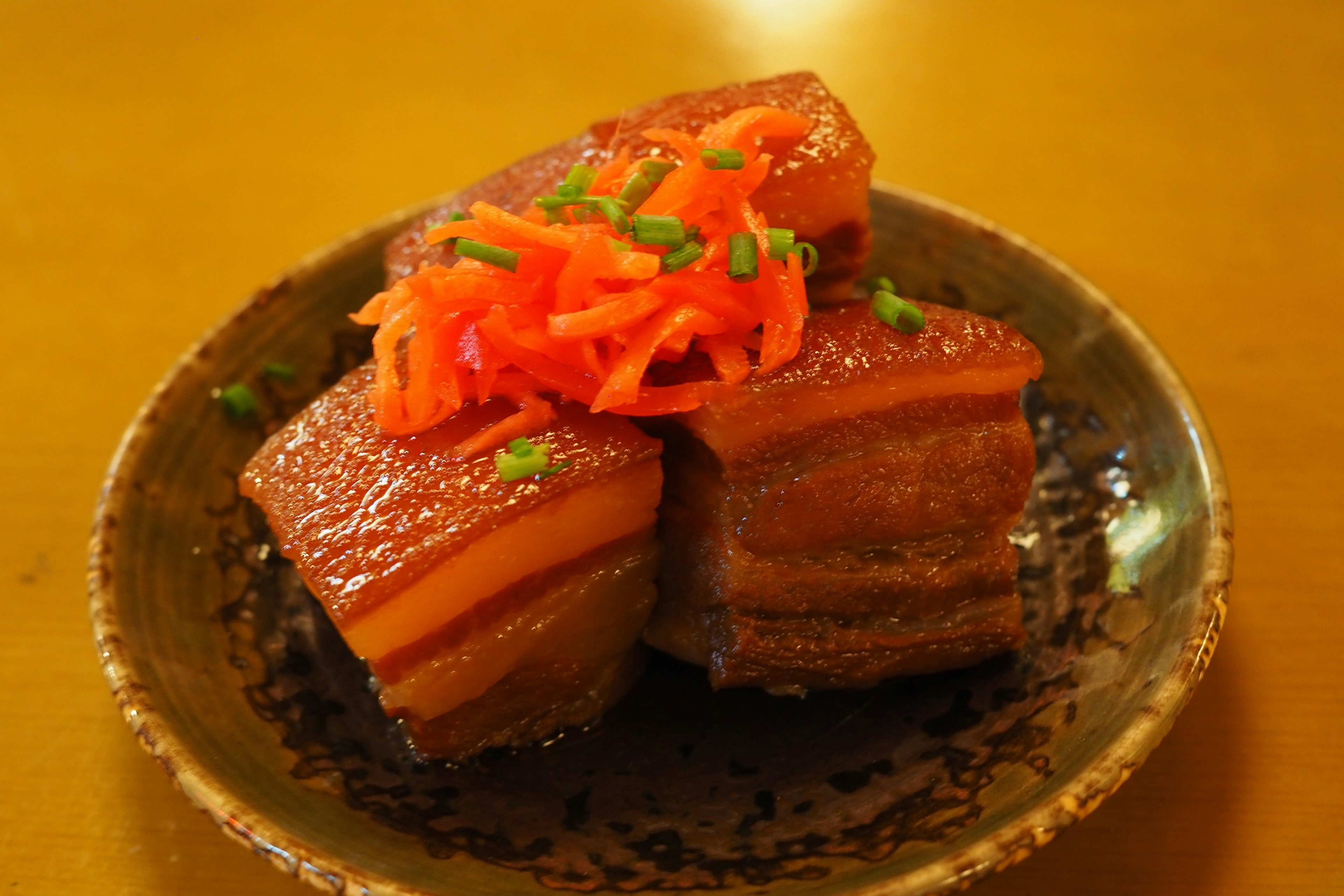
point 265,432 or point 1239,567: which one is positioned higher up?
point 265,432

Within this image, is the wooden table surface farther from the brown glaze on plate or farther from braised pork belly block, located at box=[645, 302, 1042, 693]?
braised pork belly block, located at box=[645, 302, 1042, 693]

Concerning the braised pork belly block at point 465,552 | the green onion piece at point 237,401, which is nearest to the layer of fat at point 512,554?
the braised pork belly block at point 465,552

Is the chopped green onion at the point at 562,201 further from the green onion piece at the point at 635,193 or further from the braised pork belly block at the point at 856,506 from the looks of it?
the braised pork belly block at the point at 856,506

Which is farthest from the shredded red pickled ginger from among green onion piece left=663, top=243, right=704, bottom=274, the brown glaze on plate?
the brown glaze on plate

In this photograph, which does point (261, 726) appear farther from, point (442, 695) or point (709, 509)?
point (709, 509)

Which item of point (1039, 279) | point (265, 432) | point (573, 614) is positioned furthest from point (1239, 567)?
Result: point (265, 432)

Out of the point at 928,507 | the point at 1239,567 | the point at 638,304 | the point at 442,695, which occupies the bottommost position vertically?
the point at 1239,567
